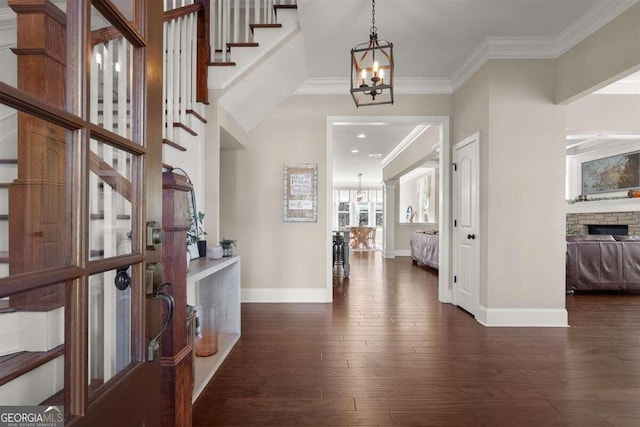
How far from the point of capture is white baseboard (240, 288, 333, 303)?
419cm

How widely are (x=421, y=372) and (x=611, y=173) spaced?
8186mm

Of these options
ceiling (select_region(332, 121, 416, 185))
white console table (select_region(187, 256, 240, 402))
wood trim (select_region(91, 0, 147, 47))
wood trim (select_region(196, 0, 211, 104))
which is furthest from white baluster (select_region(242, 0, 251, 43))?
wood trim (select_region(91, 0, 147, 47))

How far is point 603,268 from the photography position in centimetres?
479

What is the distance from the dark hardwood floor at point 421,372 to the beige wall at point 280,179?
0.74 m

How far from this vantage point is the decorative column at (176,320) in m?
1.05

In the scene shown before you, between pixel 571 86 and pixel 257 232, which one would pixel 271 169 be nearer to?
pixel 257 232

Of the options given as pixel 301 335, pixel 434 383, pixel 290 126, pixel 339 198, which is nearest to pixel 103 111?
pixel 434 383

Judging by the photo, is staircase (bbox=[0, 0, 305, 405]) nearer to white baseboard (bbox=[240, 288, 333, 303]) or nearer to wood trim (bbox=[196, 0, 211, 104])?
wood trim (bbox=[196, 0, 211, 104])

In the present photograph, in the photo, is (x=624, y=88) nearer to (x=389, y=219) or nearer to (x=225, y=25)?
(x=225, y=25)

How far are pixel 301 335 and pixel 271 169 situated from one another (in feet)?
7.16

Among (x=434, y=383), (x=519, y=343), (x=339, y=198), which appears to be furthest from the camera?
(x=339, y=198)

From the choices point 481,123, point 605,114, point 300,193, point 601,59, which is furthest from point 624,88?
point 300,193

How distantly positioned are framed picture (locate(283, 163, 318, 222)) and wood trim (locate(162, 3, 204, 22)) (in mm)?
2028

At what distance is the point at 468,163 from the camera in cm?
380
